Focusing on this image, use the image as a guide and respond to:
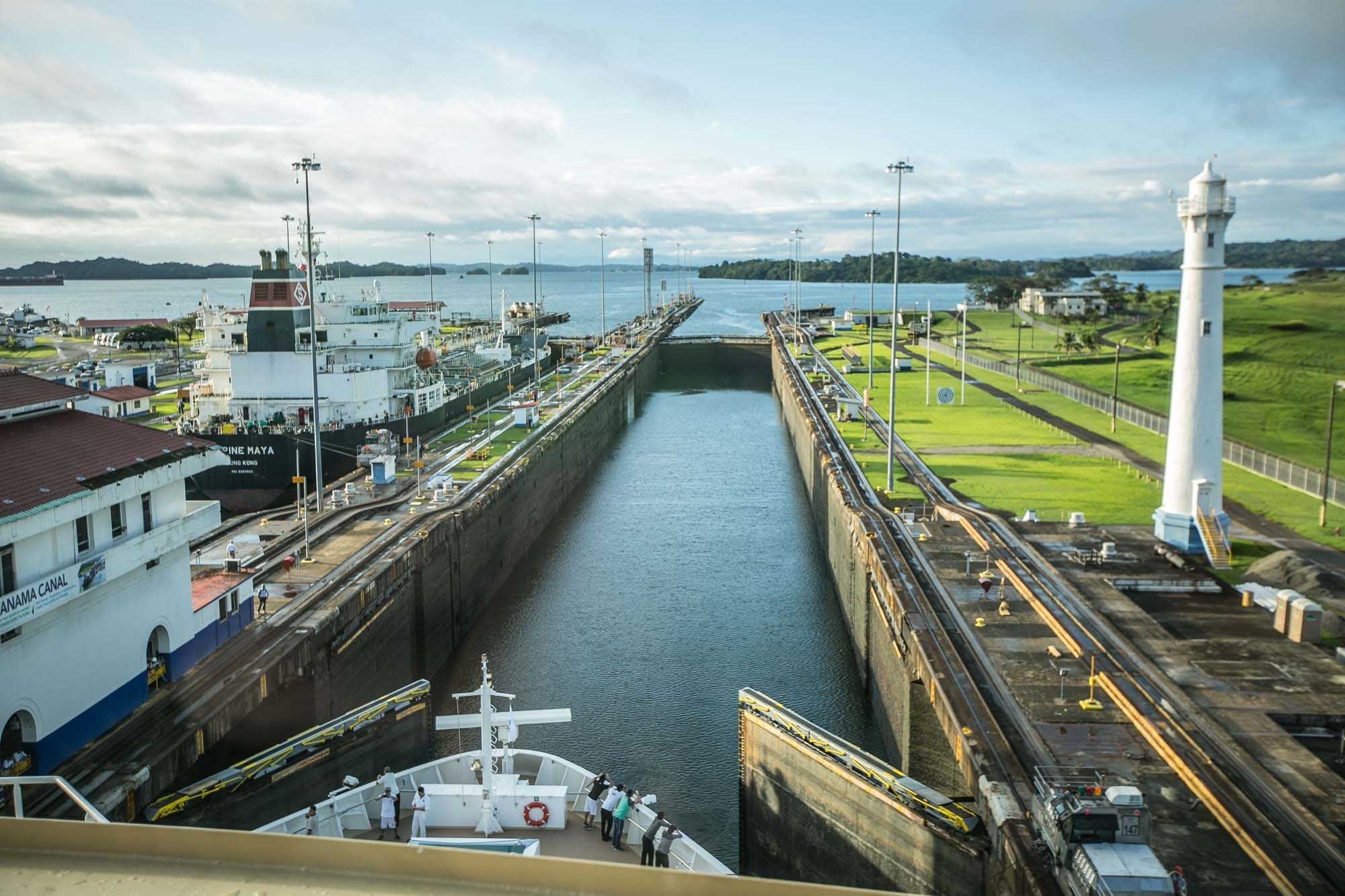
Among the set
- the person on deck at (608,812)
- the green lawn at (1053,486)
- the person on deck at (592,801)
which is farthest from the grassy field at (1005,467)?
the person on deck at (608,812)

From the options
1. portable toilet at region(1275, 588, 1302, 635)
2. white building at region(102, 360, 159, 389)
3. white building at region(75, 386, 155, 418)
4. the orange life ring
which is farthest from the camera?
white building at region(102, 360, 159, 389)

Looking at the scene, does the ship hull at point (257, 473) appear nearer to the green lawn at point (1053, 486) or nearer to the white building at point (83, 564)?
the white building at point (83, 564)

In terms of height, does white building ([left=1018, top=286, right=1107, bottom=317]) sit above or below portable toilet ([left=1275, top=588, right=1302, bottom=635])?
above

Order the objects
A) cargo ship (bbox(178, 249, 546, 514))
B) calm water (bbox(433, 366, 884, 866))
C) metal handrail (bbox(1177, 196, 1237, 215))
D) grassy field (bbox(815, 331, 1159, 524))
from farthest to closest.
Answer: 1. cargo ship (bbox(178, 249, 546, 514))
2. grassy field (bbox(815, 331, 1159, 524))
3. metal handrail (bbox(1177, 196, 1237, 215))
4. calm water (bbox(433, 366, 884, 866))

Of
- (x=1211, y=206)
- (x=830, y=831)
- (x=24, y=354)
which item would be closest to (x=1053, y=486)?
(x=1211, y=206)

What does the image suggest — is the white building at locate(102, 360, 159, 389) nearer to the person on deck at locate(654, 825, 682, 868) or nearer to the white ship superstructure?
the white ship superstructure

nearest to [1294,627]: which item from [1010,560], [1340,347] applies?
[1010,560]

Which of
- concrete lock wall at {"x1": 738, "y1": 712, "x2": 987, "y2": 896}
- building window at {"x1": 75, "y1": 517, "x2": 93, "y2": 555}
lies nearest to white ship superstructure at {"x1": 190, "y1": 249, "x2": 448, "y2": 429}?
building window at {"x1": 75, "y1": 517, "x2": 93, "y2": 555}

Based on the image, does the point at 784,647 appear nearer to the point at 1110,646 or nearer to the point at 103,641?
the point at 1110,646
